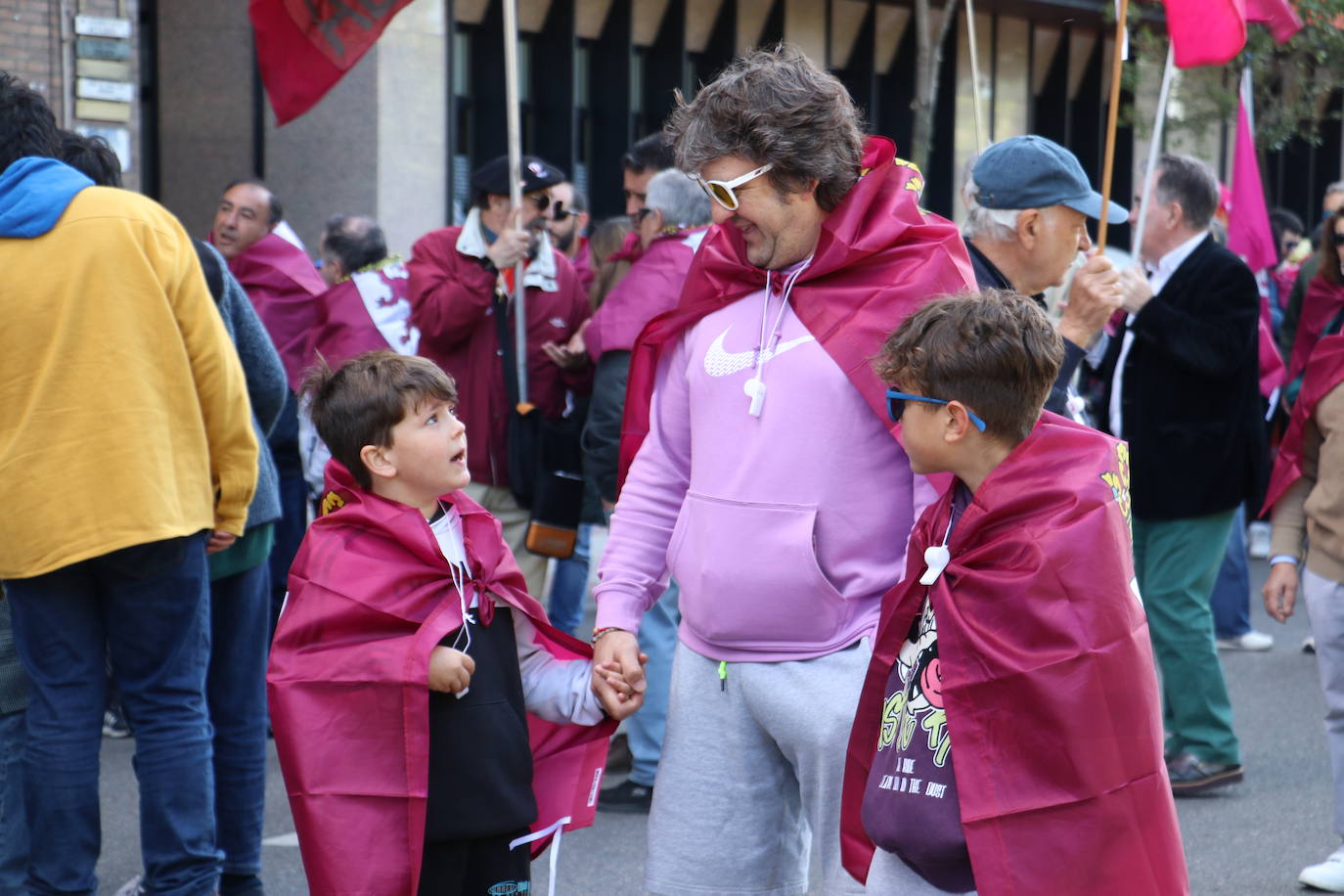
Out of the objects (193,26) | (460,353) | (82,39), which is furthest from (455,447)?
(193,26)

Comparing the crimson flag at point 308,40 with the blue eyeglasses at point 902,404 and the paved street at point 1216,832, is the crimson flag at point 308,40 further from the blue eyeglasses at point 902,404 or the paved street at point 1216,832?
the blue eyeglasses at point 902,404

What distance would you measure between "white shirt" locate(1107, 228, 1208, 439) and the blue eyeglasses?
3439mm

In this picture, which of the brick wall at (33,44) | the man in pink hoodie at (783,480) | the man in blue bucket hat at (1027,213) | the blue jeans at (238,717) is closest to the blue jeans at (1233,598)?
the man in blue bucket hat at (1027,213)

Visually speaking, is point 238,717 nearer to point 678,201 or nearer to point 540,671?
point 540,671

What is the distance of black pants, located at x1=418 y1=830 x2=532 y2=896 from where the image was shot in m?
3.46

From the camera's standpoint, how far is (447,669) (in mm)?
3344

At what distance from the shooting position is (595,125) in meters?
18.2

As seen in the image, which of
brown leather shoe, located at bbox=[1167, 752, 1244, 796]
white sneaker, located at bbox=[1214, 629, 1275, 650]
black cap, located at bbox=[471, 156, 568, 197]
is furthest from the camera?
white sneaker, located at bbox=[1214, 629, 1275, 650]

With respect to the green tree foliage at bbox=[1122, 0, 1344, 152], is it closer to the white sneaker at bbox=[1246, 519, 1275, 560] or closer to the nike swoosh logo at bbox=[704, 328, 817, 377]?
the white sneaker at bbox=[1246, 519, 1275, 560]

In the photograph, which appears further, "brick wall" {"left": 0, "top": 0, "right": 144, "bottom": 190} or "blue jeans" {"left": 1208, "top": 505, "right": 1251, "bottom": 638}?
"brick wall" {"left": 0, "top": 0, "right": 144, "bottom": 190}

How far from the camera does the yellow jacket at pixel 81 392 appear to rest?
13.1 ft

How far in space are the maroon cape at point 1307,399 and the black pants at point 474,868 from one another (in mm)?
2711

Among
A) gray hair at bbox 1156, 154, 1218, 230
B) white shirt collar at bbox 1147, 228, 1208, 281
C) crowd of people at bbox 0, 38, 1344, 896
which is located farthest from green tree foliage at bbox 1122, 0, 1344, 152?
crowd of people at bbox 0, 38, 1344, 896

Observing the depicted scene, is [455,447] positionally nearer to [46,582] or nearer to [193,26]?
[46,582]
